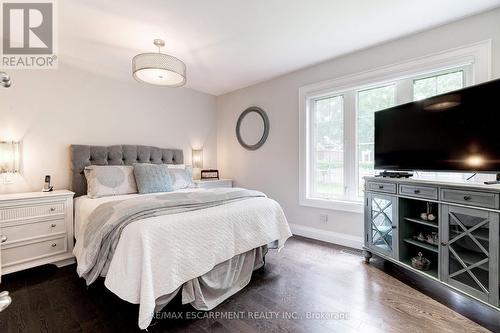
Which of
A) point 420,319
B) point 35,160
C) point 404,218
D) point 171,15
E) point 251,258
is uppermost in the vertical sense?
point 171,15

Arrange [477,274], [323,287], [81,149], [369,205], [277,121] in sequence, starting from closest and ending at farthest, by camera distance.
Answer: [477,274] < [323,287] < [369,205] < [81,149] < [277,121]

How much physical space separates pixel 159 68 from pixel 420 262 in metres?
2.92

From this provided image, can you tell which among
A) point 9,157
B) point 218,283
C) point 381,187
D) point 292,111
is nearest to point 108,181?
point 9,157

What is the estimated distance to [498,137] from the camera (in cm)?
169

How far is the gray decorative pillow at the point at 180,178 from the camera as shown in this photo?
3.31m

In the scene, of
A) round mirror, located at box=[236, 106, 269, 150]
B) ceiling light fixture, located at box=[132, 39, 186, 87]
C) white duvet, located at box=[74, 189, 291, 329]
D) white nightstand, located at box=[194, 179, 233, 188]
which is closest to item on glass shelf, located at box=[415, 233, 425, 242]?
white duvet, located at box=[74, 189, 291, 329]

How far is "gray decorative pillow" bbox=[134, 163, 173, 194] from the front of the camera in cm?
291

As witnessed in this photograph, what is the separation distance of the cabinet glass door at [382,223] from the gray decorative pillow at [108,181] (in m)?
2.85

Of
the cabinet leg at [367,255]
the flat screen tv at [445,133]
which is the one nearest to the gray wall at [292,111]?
the cabinet leg at [367,255]

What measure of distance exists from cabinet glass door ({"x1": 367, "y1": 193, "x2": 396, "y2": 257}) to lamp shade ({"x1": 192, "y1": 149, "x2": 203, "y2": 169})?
294 centimetres

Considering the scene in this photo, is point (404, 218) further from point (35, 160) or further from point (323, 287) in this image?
point (35, 160)

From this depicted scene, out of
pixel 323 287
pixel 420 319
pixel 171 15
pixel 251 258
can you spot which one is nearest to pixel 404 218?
pixel 420 319

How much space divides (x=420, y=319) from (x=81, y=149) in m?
3.85

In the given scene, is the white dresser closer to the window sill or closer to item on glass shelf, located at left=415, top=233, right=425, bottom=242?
the window sill
